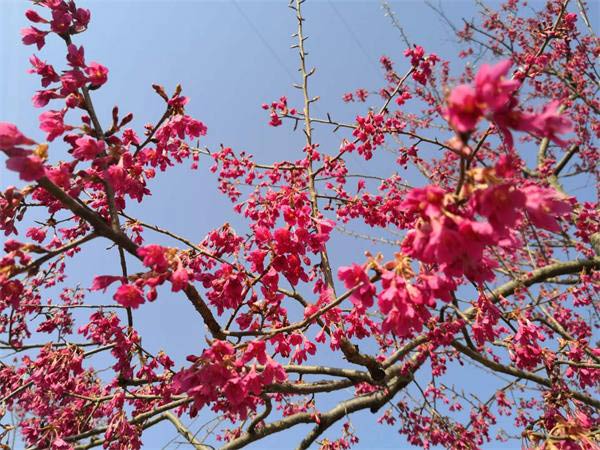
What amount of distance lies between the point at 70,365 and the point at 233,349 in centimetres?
192

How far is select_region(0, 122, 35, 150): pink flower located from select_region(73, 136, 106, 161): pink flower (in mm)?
302

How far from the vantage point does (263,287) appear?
93.7 inches

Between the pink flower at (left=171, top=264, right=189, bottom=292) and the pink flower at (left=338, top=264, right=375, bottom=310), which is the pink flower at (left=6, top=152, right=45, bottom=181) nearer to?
the pink flower at (left=171, top=264, right=189, bottom=292)

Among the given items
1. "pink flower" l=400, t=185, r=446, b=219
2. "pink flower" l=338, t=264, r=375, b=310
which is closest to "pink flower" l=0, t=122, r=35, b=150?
"pink flower" l=338, t=264, r=375, b=310

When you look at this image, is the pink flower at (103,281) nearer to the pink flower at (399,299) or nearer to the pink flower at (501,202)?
the pink flower at (399,299)

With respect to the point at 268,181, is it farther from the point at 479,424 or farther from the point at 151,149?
the point at 479,424

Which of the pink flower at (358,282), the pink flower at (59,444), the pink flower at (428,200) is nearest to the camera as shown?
the pink flower at (428,200)

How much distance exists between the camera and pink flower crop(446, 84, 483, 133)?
40.2 inches

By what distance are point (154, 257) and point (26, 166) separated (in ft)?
1.87

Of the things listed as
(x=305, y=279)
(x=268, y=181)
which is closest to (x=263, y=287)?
(x=305, y=279)

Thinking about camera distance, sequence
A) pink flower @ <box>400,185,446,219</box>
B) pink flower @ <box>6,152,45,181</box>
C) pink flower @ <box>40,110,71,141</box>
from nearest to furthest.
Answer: pink flower @ <box>400,185,446,219</box> → pink flower @ <box>6,152,45,181</box> → pink flower @ <box>40,110,71,141</box>

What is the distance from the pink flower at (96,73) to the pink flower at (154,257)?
1014mm

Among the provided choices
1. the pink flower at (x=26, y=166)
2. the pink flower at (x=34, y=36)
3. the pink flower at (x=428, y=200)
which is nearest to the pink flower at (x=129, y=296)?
the pink flower at (x=26, y=166)

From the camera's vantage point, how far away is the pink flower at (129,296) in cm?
164
